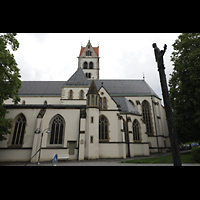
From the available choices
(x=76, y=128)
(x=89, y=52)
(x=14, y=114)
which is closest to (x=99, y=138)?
(x=76, y=128)

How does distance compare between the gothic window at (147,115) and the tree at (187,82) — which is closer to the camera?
the tree at (187,82)

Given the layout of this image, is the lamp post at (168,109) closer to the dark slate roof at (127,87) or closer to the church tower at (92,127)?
the church tower at (92,127)

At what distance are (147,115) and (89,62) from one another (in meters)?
24.3

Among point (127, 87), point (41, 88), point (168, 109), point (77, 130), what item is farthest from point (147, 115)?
point (41, 88)

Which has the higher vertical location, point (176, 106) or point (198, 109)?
point (176, 106)

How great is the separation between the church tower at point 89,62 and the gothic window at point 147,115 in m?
16.6

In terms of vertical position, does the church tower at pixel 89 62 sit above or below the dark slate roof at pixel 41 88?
above

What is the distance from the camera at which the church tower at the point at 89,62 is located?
38.1 metres

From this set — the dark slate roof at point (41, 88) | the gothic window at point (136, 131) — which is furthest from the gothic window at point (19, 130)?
the gothic window at point (136, 131)

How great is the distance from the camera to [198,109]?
40.5 feet

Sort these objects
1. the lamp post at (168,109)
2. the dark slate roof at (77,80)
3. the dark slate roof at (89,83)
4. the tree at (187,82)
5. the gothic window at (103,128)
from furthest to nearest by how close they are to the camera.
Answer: the dark slate roof at (89,83), the dark slate roof at (77,80), the gothic window at (103,128), the tree at (187,82), the lamp post at (168,109)
